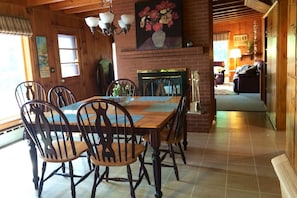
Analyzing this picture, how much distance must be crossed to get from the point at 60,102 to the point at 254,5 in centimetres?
439

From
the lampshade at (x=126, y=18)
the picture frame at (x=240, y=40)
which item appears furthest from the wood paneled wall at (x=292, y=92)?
the picture frame at (x=240, y=40)


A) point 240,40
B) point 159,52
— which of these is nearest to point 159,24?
point 159,52

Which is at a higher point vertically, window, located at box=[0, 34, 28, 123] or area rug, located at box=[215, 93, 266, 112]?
window, located at box=[0, 34, 28, 123]

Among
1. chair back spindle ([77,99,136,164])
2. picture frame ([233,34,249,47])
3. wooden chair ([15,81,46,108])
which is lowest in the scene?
chair back spindle ([77,99,136,164])

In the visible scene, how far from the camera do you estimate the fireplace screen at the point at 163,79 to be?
4586mm

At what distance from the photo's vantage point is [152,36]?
15.1ft

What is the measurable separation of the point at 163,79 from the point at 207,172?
2078 millimetres

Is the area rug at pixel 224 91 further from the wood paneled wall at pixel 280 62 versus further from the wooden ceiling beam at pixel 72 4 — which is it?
the wooden ceiling beam at pixel 72 4

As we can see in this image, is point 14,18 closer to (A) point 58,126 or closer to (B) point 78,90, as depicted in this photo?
(B) point 78,90

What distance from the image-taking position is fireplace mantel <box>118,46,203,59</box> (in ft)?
14.4

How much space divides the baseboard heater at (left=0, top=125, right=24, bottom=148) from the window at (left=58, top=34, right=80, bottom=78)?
1728mm

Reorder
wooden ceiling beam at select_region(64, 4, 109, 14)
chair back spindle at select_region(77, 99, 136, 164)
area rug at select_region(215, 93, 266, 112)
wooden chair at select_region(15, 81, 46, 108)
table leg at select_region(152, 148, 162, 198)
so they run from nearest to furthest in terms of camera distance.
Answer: chair back spindle at select_region(77, 99, 136, 164), table leg at select_region(152, 148, 162, 198), wooden chair at select_region(15, 81, 46, 108), wooden ceiling beam at select_region(64, 4, 109, 14), area rug at select_region(215, 93, 266, 112)

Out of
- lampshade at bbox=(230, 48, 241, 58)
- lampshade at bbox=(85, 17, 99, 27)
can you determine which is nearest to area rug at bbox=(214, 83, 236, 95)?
lampshade at bbox=(230, 48, 241, 58)

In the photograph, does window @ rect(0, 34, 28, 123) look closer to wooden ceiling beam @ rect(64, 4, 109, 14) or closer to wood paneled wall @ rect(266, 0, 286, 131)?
wooden ceiling beam @ rect(64, 4, 109, 14)
